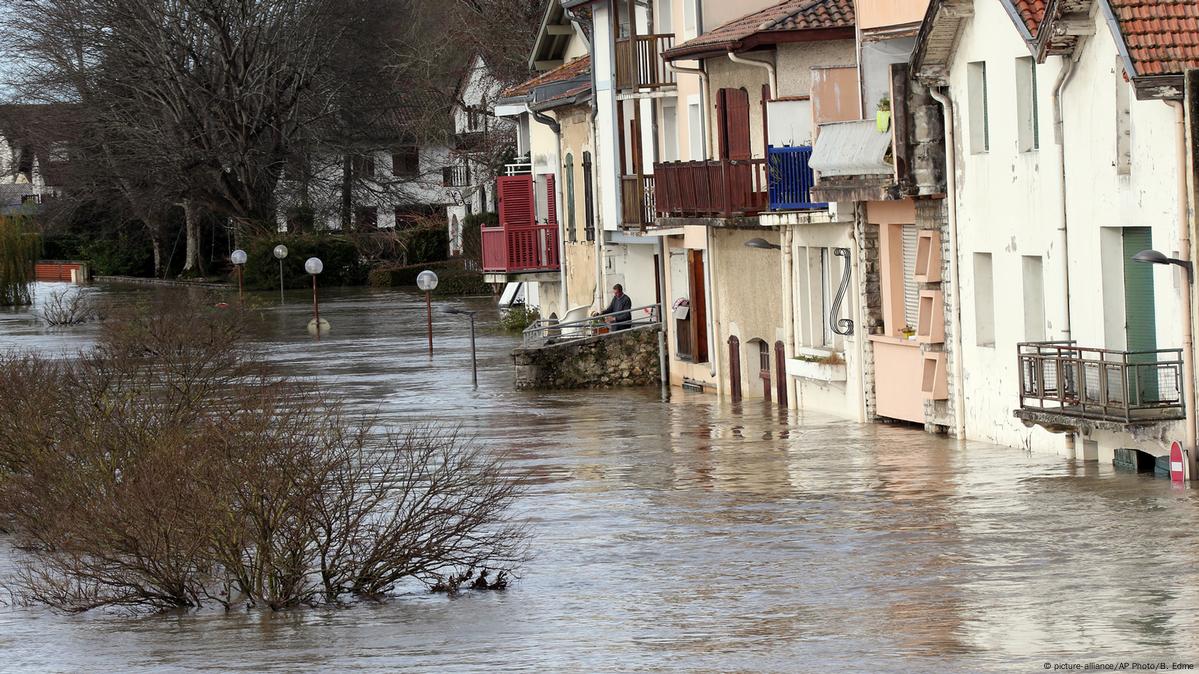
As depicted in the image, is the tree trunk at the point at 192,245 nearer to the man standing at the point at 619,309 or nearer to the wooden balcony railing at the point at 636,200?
the man standing at the point at 619,309

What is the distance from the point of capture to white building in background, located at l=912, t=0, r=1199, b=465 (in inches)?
797

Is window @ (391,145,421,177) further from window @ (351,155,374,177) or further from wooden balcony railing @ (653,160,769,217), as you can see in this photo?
wooden balcony railing @ (653,160,769,217)

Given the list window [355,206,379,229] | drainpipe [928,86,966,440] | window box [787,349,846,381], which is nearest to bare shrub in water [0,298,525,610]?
drainpipe [928,86,966,440]

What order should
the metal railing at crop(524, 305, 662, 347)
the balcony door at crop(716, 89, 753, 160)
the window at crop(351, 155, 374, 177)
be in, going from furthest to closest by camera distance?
the window at crop(351, 155, 374, 177), the metal railing at crop(524, 305, 662, 347), the balcony door at crop(716, 89, 753, 160)

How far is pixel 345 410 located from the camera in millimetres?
34719

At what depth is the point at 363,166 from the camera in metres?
98.2

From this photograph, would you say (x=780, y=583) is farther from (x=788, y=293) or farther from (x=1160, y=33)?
(x=788, y=293)

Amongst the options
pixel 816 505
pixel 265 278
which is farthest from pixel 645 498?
pixel 265 278

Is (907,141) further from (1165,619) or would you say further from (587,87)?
(587,87)

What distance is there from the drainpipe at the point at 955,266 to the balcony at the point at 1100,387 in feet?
11.3

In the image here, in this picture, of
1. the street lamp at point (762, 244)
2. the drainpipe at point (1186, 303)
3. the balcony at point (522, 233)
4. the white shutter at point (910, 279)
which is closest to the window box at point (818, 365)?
the street lamp at point (762, 244)

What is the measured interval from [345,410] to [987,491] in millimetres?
16033

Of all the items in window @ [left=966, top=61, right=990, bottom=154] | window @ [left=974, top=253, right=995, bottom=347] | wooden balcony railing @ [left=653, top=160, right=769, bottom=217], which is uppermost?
window @ [left=966, top=61, right=990, bottom=154]

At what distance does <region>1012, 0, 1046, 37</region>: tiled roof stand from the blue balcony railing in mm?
8002
